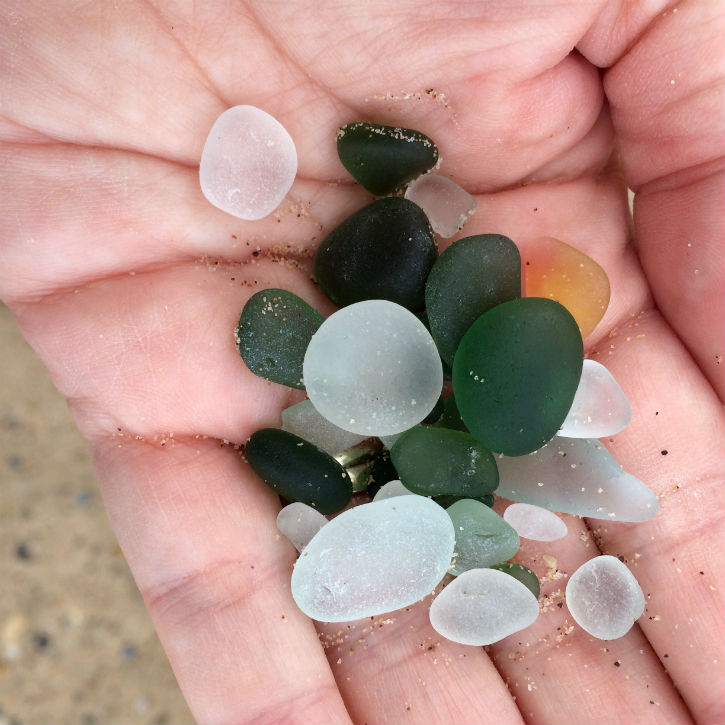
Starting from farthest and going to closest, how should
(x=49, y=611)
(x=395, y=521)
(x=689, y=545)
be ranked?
(x=49, y=611)
(x=689, y=545)
(x=395, y=521)

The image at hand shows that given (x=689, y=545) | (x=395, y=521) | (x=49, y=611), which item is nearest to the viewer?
(x=395, y=521)

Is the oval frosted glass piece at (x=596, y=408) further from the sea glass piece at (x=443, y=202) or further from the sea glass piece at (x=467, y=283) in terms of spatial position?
the sea glass piece at (x=443, y=202)

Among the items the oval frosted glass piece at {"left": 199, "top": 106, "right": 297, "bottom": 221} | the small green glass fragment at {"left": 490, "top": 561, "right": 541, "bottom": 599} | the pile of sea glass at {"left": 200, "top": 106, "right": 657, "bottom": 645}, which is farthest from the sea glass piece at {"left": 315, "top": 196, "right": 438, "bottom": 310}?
the small green glass fragment at {"left": 490, "top": 561, "right": 541, "bottom": 599}

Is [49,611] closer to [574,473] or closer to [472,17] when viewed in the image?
[574,473]

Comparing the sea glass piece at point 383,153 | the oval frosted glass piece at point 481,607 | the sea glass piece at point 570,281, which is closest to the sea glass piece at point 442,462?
the oval frosted glass piece at point 481,607

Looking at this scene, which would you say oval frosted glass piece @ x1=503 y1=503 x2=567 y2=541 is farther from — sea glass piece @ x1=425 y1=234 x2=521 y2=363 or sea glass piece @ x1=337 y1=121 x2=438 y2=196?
sea glass piece @ x1=337 y1=121 x2=438 y2=196

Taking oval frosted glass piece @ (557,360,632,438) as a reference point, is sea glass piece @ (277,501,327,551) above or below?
below

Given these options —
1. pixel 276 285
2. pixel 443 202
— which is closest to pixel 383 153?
pixel 443 202

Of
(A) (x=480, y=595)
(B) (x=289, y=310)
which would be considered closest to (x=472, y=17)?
(B) (x=289, y=310)

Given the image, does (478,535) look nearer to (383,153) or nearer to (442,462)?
(442,462)
